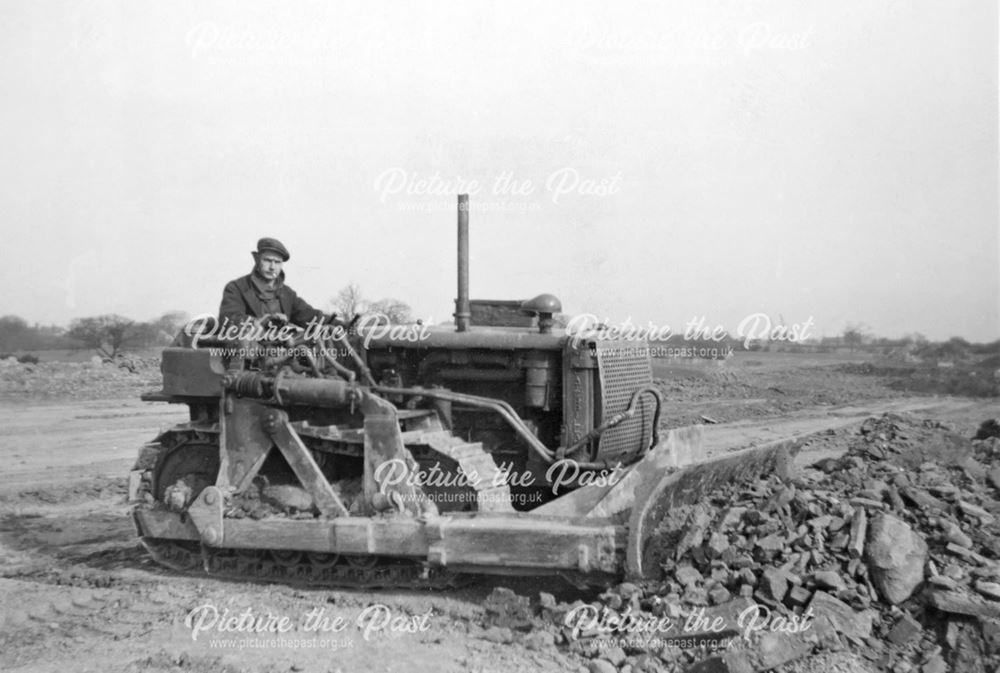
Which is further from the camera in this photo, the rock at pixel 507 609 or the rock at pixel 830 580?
the rock at pixel 507 609

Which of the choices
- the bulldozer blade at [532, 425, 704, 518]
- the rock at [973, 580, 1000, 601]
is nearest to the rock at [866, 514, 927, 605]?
the rock at [973, 580, 1000, 601]

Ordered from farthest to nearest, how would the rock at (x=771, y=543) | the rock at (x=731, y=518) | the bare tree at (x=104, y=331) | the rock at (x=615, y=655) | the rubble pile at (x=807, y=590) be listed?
the bare tree at (x=104, y=331) < the rock at (x=731, y=518) < the rock at (x=771, y=543) < the rock at (x=615, y=655) < the rubble pile at (x=807, y=590)

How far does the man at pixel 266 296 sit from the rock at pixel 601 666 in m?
3.40

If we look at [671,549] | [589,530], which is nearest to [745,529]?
[671,549]

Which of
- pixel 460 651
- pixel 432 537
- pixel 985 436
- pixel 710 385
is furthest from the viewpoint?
pixel 710 385

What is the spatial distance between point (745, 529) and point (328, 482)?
2.82m

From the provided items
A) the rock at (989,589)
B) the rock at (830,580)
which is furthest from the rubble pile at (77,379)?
the rock at (989,589)

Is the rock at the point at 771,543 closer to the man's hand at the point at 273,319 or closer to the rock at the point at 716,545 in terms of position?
the rock at the point at 716,545

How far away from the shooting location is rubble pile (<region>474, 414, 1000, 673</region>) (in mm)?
4301

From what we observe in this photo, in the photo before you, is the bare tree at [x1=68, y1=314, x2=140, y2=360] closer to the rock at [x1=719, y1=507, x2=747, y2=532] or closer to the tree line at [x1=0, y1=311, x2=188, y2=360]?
the tree line at [x1=0, y1=311, x2=188, y2=360]

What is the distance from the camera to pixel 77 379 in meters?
23.5

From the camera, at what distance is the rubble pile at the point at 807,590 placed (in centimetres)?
430

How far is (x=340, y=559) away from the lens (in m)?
6.03

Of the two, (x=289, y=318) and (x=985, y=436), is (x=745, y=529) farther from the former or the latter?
(x=985, y=436)
